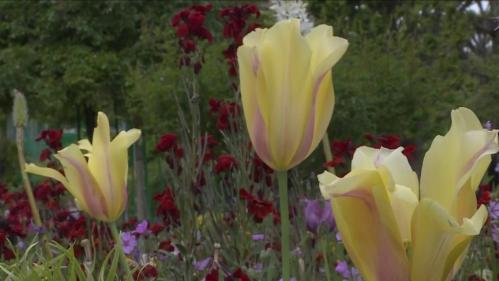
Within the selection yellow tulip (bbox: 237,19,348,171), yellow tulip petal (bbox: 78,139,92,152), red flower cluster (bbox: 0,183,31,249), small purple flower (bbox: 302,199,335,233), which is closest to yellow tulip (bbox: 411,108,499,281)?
yellow tulip (bbox: 237,19,348,171)

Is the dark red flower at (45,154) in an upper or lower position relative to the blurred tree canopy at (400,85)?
upper

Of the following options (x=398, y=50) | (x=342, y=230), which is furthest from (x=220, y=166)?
(x=398, y=50)

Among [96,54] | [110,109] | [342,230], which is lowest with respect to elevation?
[110,109]

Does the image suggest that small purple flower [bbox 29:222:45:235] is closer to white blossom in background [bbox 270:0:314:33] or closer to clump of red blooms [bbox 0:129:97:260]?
clump of red blooms [bbox 0:129:97:260]

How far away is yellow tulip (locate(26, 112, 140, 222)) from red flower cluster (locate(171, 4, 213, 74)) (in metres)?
1.20

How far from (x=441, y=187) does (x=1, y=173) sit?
13.1 m

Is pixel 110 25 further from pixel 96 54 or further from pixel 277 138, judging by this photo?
pixel 277 138

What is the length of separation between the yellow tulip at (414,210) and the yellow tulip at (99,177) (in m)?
0.80

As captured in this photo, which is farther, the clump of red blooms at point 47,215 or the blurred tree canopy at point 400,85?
the blurred tree canopy at point 400,85

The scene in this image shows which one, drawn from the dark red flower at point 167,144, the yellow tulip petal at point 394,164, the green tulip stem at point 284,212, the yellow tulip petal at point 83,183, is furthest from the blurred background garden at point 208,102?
the yellow tulip petal at point 394,164

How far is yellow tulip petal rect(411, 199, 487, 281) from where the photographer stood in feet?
2.91

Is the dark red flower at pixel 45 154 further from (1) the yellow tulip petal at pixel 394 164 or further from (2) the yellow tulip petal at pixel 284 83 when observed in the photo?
(1) the yellow tulip petal at pixel 394 164

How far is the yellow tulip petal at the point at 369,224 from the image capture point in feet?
2.93

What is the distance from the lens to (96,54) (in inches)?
480
